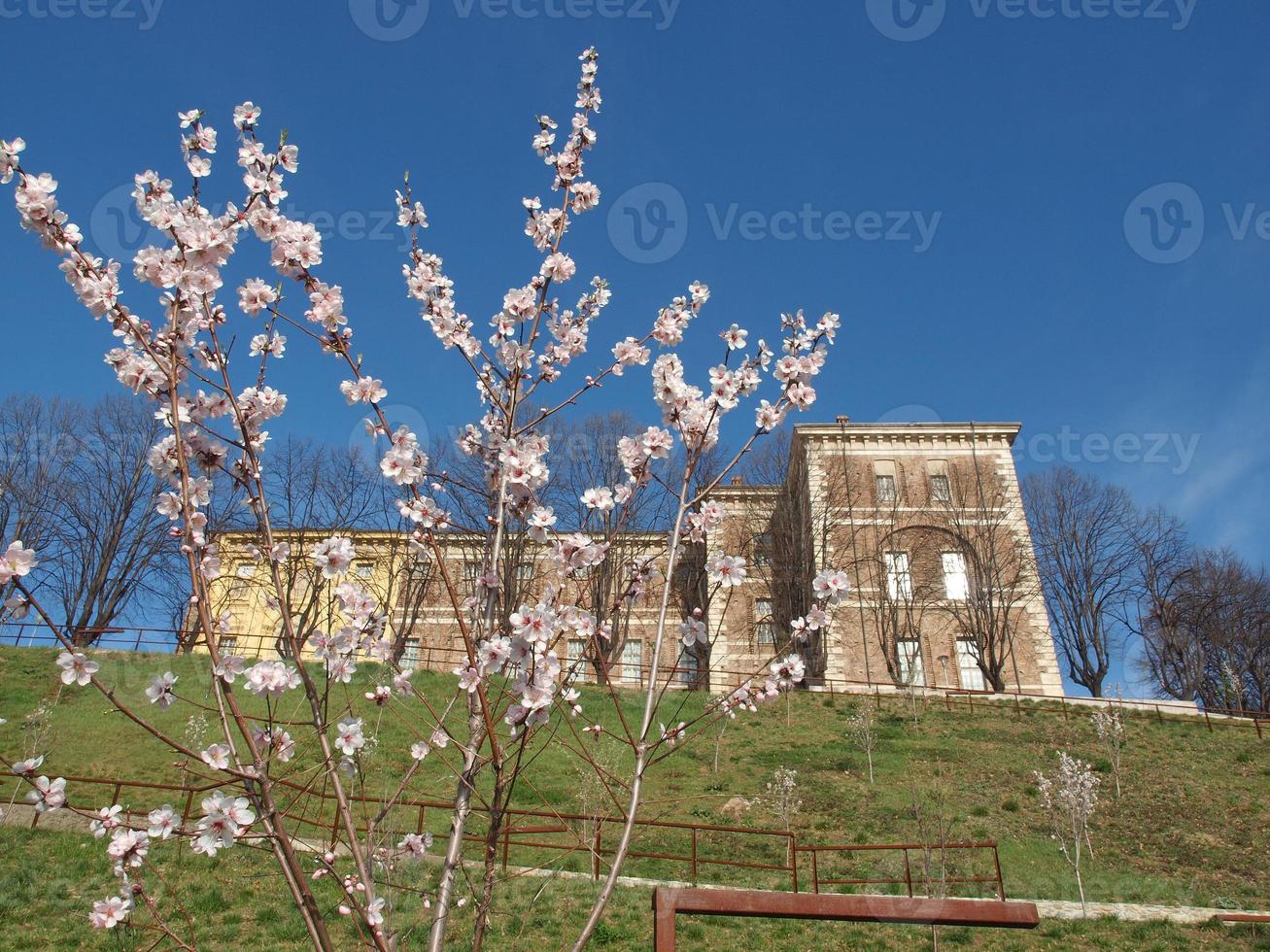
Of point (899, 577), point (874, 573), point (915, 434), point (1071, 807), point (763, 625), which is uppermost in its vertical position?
point (915, 434)

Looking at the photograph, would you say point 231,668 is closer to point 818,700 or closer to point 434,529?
point 434,529

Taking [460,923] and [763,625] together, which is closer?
[460,923]

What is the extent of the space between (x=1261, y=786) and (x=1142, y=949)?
34.0ft

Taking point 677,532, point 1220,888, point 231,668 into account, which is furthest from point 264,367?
point 1220,888

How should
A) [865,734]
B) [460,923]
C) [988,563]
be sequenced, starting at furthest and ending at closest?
[988,563] < [865,734] < [460,923]

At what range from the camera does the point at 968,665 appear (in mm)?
31750

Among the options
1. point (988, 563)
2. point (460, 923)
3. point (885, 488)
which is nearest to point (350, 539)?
point (460, 923)

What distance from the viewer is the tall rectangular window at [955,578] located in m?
32.9

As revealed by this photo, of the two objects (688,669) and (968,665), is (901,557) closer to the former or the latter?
(968,665)

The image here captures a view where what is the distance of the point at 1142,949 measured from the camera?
10.9 m

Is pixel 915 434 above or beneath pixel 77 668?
above

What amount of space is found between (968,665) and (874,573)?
4.99 metres

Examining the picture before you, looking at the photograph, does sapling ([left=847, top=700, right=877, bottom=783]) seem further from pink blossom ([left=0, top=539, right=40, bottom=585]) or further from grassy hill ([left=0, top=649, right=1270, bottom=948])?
pink blossom ([left=0, top=539, right=40, bottom=585])

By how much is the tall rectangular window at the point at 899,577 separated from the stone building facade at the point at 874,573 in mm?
53
